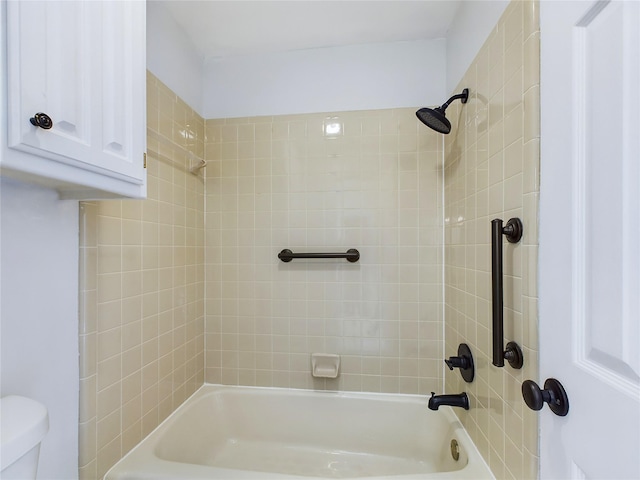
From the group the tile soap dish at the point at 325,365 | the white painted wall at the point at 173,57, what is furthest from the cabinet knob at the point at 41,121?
the tile soap dish at the point at 325,365

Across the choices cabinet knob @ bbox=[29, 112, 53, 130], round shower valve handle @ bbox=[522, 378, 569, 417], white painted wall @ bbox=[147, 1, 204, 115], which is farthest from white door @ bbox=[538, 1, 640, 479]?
white painted wall @ bbox=[147, 1, 204, 115]

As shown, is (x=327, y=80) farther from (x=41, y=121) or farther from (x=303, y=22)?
(x=41, y=121)

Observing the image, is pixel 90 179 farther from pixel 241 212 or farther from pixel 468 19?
pixel 468 19

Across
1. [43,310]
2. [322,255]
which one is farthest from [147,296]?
[322,255]

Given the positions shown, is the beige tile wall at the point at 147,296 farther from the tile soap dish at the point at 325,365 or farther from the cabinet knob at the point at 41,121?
the tile soap dish at the point at 325,365

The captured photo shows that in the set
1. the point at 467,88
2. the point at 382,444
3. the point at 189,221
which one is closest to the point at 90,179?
the point at 189,221

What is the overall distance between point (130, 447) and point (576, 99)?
70.1 inches

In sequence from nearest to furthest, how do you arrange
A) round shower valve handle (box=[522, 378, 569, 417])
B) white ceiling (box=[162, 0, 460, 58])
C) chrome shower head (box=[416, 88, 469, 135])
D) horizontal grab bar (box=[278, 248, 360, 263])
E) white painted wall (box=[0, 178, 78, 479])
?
round shower valve handle (box=[522, 378, 569, 417]) < white painted wall (box=[0, 178, 78, 479]) < chrome shower head (box=[416, 88, 469, 135]) < white ceiling (box=[162, 0, 460, 58]) < horizontal grab bar (box=[278, 248, 360, 263])

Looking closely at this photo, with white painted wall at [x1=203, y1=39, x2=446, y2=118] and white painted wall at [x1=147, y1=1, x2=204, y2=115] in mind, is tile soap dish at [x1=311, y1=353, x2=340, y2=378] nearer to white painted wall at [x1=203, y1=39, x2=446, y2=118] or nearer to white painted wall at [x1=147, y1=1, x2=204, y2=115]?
white painted wall at [x1=203, y1=39, x2=446, y2=118]

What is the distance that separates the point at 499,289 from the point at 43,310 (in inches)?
51.7

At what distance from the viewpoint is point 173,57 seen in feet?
4.97

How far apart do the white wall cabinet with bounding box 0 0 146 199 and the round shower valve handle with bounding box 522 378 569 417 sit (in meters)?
1.11

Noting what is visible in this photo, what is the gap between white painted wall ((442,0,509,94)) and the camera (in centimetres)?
110

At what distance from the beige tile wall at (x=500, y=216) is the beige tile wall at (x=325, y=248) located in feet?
0.69
